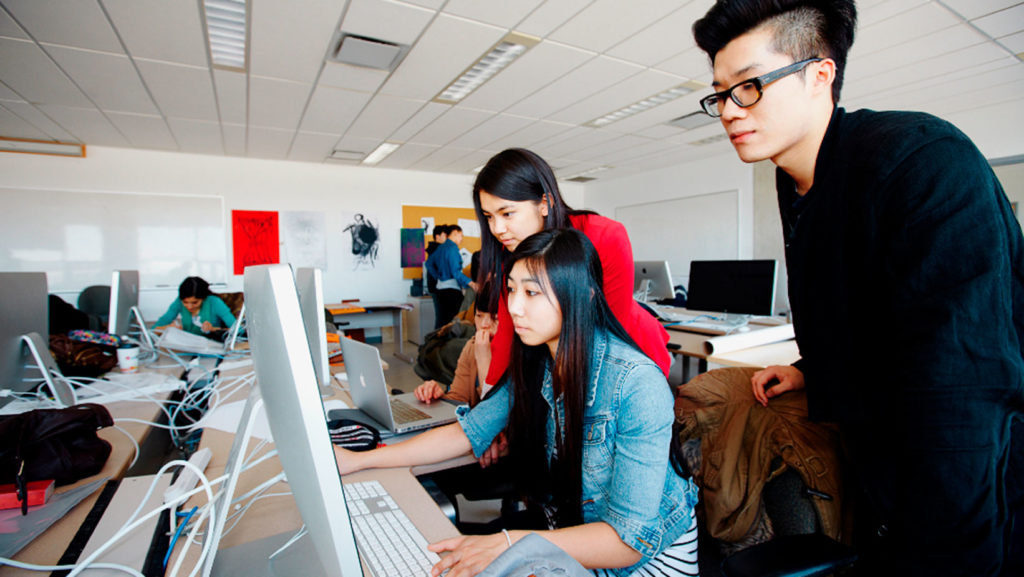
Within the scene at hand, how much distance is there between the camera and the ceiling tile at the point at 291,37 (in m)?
2.50

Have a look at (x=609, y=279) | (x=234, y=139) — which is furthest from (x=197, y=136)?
(x=609, y=279)

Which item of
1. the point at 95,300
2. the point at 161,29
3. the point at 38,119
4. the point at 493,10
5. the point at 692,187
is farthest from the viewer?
the point at 692,187

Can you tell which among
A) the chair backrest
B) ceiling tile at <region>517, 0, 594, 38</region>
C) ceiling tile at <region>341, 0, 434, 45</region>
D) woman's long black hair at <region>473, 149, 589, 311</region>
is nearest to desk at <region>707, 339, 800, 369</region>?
woman's long black hair at <region>473, 149, 589, 311</region>

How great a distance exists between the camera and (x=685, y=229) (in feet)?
22.8

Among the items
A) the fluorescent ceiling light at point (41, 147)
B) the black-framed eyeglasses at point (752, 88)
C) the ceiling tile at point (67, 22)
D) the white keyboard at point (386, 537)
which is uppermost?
the ceiling tile at point (67, 22)

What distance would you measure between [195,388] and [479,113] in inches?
129

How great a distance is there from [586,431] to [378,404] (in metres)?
0.68

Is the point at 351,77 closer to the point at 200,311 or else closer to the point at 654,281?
the point at 200,311

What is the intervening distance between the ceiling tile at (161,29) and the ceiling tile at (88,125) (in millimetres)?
1765

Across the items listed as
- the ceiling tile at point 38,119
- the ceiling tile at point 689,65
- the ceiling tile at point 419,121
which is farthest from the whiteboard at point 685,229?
the ceiling tile at point 38,119

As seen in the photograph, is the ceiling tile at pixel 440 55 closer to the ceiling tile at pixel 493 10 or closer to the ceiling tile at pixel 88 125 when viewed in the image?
the ceiling tile at pixel 493 10

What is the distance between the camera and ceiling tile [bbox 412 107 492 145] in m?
4.41

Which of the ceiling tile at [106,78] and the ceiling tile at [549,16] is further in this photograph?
the ceiling tile at [106,78]

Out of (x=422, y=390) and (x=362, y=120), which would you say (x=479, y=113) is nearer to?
(x=362, y=120)
